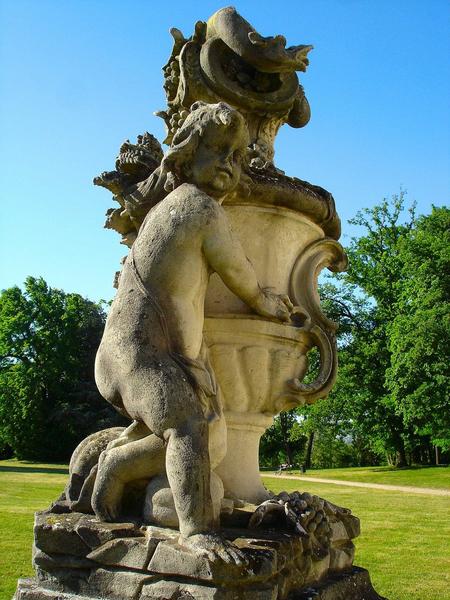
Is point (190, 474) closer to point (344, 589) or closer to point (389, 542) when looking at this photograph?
point (344, 589)

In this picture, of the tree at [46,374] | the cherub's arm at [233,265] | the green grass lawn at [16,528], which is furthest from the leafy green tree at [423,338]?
the cherub's arm at [233,265]

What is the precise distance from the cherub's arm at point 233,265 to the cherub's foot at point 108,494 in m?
1.11

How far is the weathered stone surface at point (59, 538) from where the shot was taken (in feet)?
10.3

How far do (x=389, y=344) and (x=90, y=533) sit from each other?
26.0 meters

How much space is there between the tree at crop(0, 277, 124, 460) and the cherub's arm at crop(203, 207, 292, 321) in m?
32.0

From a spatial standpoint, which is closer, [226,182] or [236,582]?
[236,582]

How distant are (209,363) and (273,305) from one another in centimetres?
56

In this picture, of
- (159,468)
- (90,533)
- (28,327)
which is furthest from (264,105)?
(28,327)

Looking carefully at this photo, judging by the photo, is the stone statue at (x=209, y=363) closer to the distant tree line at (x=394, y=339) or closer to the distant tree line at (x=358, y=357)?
the distant tree line at (x=358, y=357)

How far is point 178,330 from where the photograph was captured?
3.30 m

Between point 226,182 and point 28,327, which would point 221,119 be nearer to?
point 226,182

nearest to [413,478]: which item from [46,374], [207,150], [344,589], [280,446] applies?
[46,374]

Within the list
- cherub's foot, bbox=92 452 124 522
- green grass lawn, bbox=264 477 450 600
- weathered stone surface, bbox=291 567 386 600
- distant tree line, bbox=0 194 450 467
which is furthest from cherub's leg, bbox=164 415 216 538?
distant tree line, bbox=0 194 450 467

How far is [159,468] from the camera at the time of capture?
3248 millimetres
